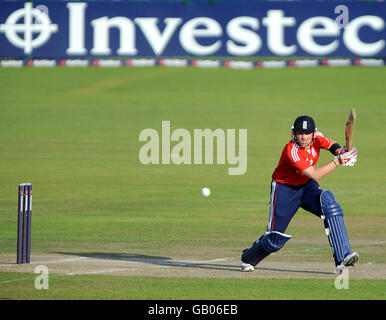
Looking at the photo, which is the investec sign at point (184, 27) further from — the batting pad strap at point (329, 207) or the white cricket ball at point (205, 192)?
the batting pad strap at point (329, 207)

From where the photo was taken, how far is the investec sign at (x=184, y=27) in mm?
38062

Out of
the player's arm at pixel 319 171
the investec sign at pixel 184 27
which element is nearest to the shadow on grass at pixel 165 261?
the player's arm at pixel 319 171

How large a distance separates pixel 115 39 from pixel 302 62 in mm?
8530

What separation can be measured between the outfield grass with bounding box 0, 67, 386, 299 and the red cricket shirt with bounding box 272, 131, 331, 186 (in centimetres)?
141

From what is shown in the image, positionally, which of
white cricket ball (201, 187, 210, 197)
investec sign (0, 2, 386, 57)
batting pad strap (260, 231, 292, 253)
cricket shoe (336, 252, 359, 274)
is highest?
investec sign (0, 2, 386, 57)

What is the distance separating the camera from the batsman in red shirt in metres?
12.2

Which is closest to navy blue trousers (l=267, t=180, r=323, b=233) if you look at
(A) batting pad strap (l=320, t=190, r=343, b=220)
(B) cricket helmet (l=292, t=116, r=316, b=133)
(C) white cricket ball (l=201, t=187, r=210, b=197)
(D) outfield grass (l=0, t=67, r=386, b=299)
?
(A) batting pad strap (l=320, t=190, r=343, b=220)

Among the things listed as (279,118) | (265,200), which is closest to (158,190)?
(265,200)

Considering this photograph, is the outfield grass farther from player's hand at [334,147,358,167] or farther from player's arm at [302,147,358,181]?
player's hand at [334,147,358,167]

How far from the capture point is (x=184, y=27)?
38656 millimetres

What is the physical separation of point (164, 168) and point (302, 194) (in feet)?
44.6

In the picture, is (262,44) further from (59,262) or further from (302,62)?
(59,262)

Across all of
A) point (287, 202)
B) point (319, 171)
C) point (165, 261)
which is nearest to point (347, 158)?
point (319, 171)

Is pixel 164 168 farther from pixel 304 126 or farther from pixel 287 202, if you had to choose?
pixel 304 126
